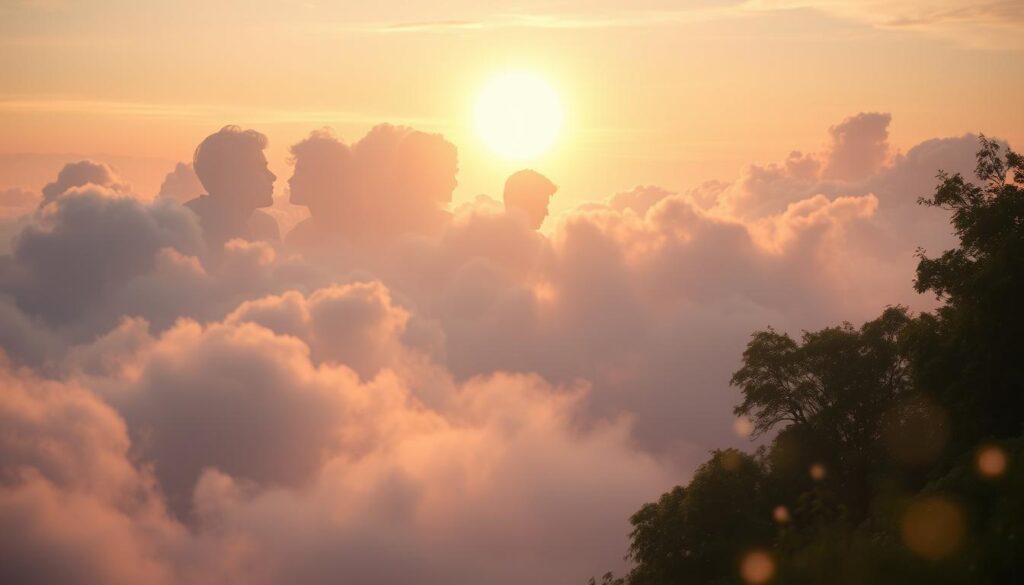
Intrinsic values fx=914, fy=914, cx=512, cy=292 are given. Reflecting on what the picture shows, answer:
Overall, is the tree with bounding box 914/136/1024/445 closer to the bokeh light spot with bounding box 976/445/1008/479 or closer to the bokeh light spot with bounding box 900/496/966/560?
the bokeh light spot with bounding box 976/445/1008/479

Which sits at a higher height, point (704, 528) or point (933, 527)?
point (704, 528)

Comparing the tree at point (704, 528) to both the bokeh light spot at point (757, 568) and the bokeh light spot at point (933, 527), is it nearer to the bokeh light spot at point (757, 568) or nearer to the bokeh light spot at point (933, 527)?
the bokeh light spot at point (757, 568)

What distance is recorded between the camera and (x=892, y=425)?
137 feet

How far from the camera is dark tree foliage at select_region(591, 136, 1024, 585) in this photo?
2650 cm

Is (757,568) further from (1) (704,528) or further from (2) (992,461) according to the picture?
(1) (704,528)

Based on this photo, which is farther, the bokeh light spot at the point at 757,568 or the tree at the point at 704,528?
the tree at the point at 704,528

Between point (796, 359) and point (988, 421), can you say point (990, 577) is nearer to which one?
point (988, 421)

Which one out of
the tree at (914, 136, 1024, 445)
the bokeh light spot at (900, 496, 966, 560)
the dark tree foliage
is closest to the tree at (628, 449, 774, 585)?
the dark tree foliage

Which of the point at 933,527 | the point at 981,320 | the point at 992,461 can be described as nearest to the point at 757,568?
the point at 933,527

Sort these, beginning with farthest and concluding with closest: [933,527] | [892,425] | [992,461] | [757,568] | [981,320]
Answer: [892,425] → [981,320] → [757,568] → [992,461] → [933,527]

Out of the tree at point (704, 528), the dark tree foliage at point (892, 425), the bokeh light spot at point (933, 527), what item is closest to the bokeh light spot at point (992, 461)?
the dark tree foliage at point (892, 425)

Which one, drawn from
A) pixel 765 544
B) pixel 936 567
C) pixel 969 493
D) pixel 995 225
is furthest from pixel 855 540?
pixel 995 225

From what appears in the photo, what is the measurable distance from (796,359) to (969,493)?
73.4ft

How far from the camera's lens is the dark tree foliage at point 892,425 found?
1043 inches
